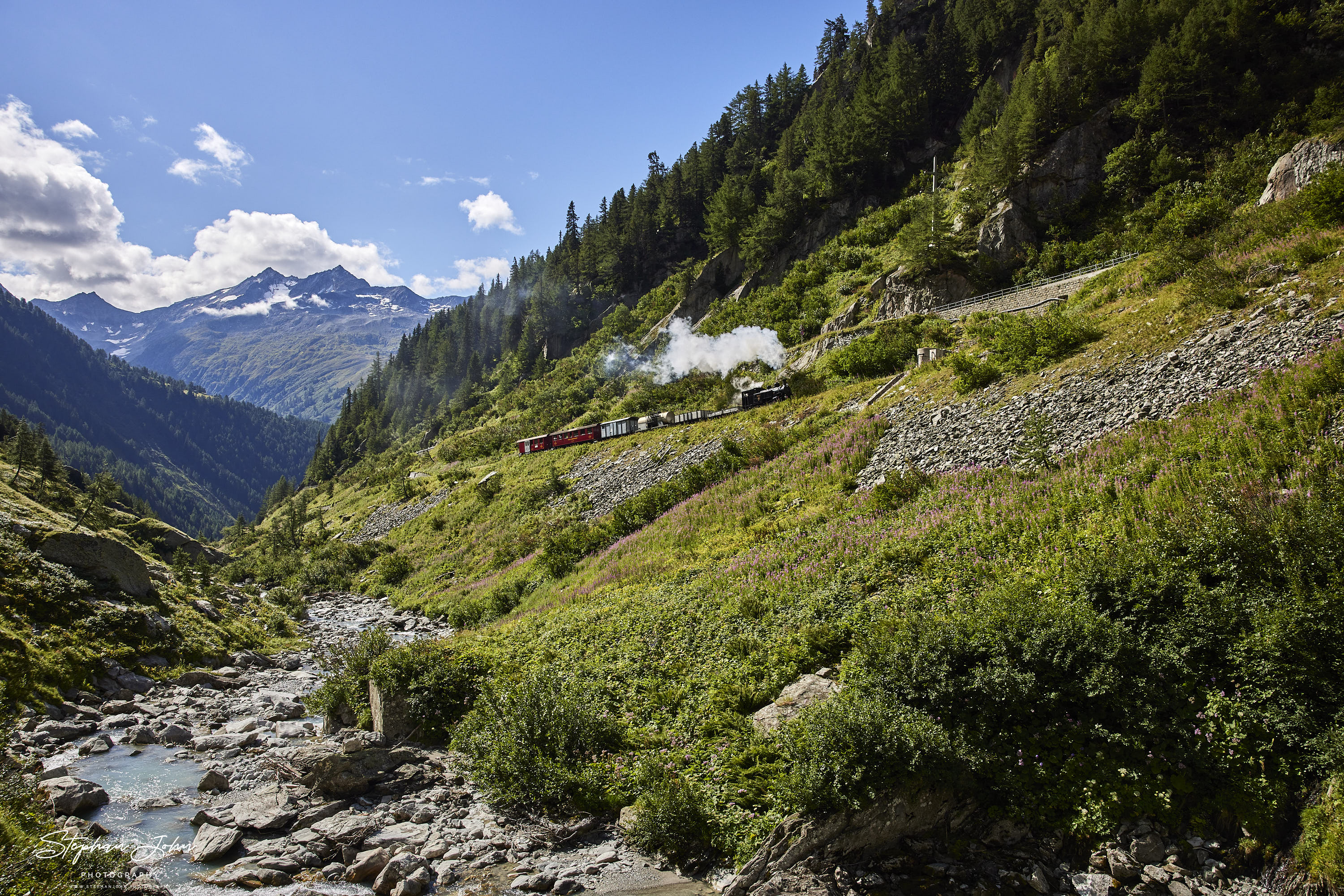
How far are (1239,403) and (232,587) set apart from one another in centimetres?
3960

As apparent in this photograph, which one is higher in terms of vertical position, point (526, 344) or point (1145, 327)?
point (526, 344)

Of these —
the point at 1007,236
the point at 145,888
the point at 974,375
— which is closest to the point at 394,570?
the point at 145,888

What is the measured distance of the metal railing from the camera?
37.7 metres

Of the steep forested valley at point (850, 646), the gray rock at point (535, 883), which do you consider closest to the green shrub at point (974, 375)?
the steep forested valley at point (850, 646)

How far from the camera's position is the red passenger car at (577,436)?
47.8 meters

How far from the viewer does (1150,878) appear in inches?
249

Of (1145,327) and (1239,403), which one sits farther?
(1145,327)

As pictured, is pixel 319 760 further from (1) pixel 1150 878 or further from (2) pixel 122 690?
(1) pixel 1150 878

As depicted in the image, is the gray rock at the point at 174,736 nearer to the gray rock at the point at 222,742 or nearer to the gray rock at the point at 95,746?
the gray rock at the point at 222,742

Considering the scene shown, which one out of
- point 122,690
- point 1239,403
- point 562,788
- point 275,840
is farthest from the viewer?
point 122,690

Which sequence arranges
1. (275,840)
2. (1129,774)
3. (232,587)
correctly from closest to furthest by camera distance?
(1129,774) → (275,840) → (232,587)

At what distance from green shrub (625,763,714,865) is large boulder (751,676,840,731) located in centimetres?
178

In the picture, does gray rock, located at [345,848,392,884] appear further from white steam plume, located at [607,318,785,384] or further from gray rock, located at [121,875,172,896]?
white steam plume, located at [607,318,785,384]

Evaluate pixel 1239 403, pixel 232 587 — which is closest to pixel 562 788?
pixel 1239 403
